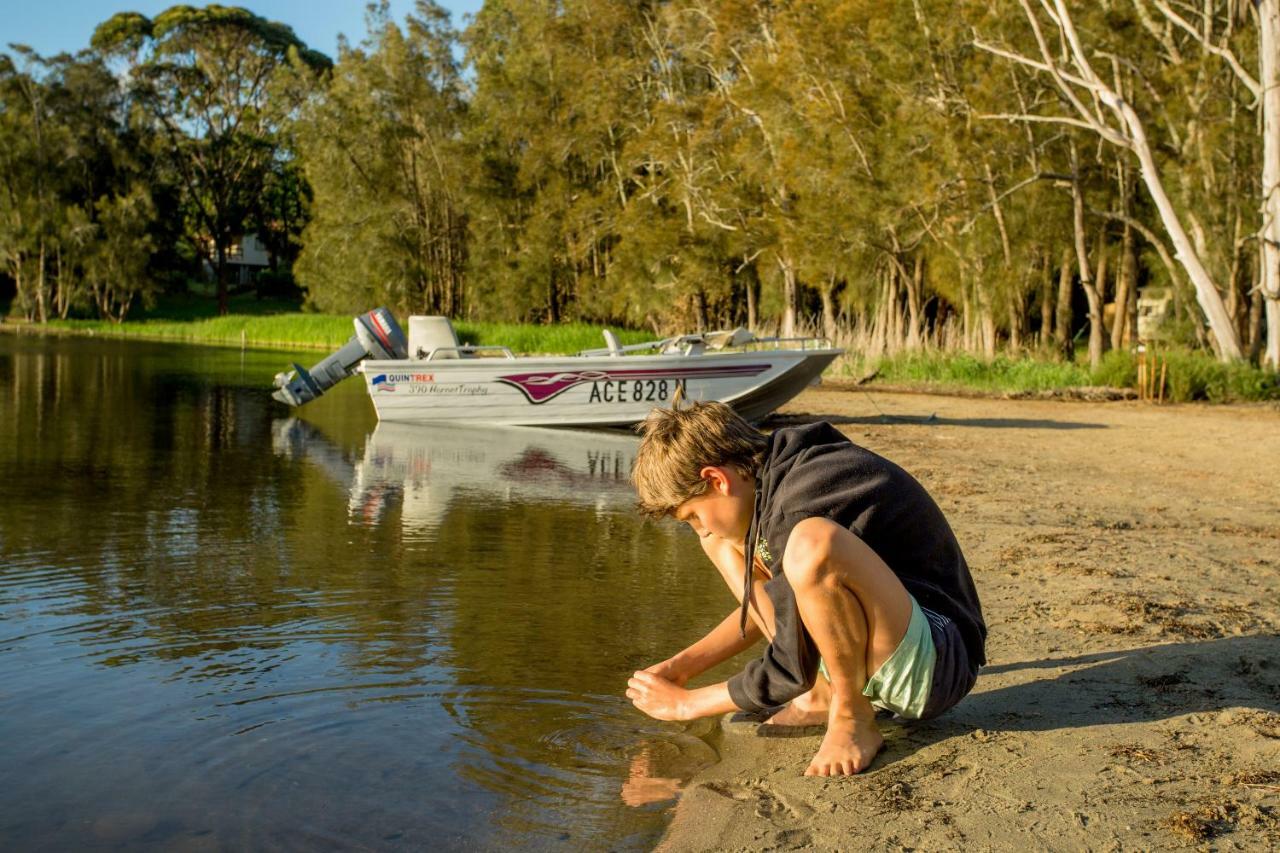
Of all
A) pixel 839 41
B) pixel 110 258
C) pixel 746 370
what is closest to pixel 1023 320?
pixel 839 41

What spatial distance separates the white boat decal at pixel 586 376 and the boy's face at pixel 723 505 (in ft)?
45.5

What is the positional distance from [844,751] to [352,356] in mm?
16689

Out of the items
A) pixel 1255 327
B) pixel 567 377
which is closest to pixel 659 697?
pixel 567 377

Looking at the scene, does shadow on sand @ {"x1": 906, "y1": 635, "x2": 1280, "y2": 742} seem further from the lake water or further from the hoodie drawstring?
the lake water

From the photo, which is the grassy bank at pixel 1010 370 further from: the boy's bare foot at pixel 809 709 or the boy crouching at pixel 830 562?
the boy crouching at pixel 830 562

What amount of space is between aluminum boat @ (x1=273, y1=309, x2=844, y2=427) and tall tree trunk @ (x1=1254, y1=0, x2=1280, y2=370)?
29.8 ft

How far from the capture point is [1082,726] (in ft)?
14.2

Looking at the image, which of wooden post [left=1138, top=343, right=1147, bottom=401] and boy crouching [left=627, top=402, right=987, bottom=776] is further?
wooden post [left=1138, top=343, right=1147, bottom=401]

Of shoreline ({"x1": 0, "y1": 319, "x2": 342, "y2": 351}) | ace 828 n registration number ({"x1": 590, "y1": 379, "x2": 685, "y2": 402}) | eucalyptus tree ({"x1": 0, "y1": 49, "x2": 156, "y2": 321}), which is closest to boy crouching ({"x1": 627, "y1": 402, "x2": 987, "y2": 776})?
ace 828 n registration number ({"x1": 590, "y1": 379, "x2": 685, "y2": 402})

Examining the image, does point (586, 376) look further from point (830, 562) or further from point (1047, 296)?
point (1047, 296)

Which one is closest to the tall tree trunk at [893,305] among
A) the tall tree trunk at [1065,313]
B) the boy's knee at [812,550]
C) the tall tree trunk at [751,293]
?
the tall tree trunk at [1065,313]

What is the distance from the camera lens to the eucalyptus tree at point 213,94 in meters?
64.2

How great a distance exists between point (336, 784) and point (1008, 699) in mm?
2423

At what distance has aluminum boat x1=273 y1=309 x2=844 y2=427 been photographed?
58.7 ft
